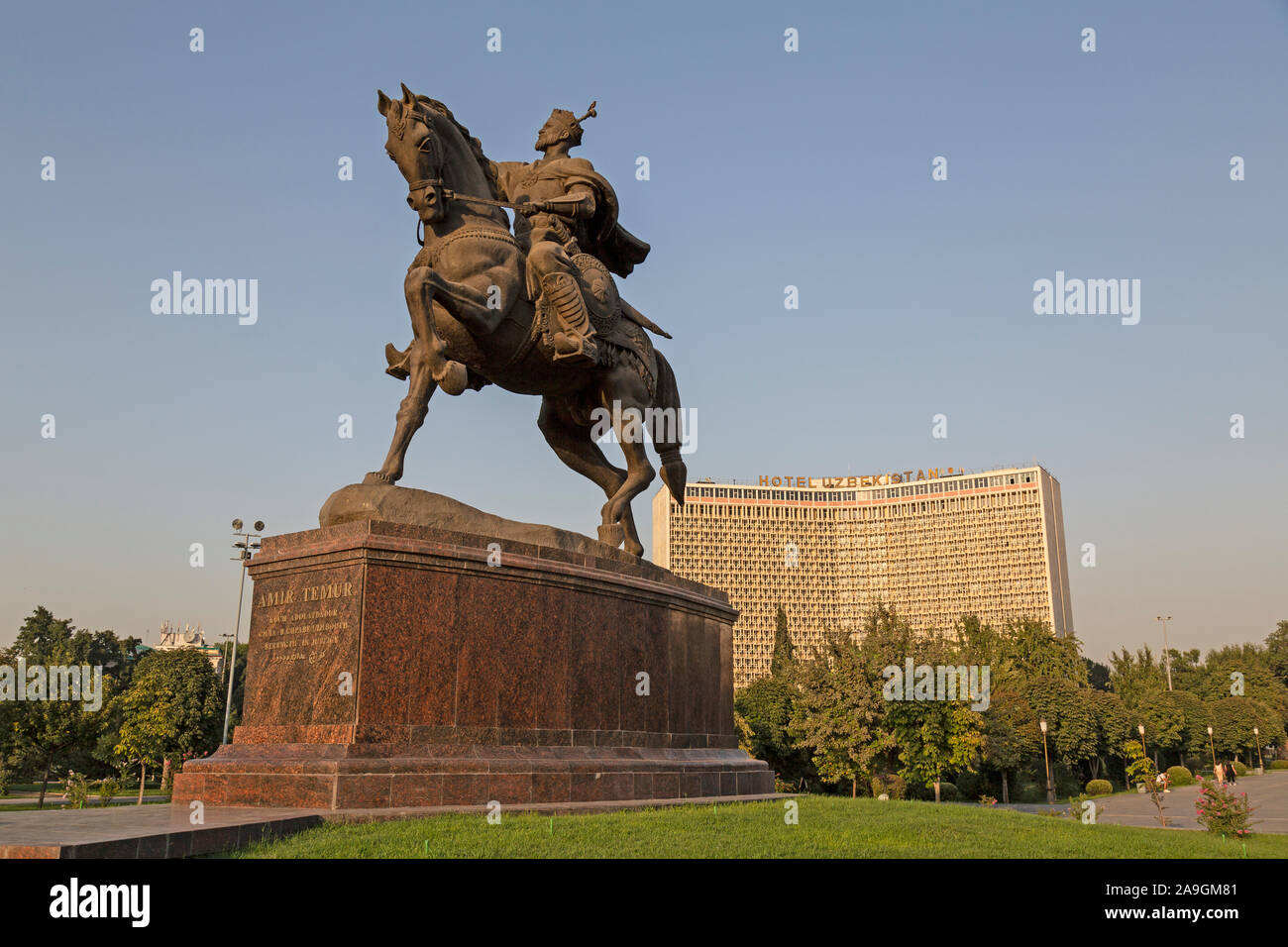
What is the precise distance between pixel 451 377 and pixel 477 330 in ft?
2.62

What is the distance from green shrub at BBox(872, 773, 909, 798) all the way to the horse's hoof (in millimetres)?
29090

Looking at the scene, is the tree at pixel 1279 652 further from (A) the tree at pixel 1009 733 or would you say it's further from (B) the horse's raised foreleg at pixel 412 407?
(B) the horse's raised foreleg at pixel 412 407

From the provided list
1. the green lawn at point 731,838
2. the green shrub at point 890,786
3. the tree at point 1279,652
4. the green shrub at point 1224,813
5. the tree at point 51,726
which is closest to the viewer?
the green lawn at point 731,838

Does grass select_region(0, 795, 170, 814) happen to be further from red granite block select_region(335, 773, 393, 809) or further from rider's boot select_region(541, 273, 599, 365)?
rider's boot select_region(541, 273, 599, 365)

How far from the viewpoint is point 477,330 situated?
11094 mm

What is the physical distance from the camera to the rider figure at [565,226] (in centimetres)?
1163

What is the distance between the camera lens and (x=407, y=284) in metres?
10.6

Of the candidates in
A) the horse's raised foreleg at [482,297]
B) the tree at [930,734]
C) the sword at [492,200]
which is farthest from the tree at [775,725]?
the horse's raised foreleg at [482,297]

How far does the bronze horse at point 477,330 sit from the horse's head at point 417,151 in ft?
0.04

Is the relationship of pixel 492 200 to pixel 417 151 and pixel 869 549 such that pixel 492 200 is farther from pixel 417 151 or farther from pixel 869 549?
pixel 869 549

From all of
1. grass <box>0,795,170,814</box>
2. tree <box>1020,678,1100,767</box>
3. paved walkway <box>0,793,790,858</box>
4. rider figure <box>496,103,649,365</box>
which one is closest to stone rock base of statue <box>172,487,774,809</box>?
paved walkway <box>0,793,790,858</box>
